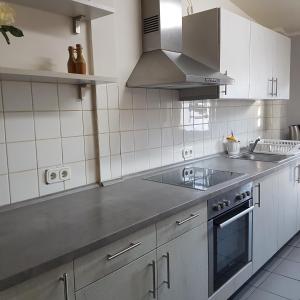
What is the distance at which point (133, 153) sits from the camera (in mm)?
2027

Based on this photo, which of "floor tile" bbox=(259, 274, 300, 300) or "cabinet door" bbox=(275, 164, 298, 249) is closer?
"floor tile" bbox=(259, 274, 300, 300)

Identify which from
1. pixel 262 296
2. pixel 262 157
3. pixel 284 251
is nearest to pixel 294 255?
pixel 284 251

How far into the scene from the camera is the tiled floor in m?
2.00

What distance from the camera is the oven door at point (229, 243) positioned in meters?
1.69

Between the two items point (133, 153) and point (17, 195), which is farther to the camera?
point (133, 153)

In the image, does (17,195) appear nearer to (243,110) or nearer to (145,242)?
(145,242)

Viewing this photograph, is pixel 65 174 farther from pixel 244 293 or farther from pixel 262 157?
pixel 262 157

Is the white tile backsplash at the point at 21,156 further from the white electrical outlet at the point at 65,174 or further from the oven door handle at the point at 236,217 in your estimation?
the oven door handle at the point at 236,217

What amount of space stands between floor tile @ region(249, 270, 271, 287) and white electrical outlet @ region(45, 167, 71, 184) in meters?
1.50

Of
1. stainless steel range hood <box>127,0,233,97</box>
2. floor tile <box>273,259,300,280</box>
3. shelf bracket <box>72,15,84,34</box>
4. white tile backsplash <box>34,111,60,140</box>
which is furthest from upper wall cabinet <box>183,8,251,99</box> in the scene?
floor tile <box>273,259,300,280</box>

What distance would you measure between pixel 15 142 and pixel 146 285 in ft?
2.93

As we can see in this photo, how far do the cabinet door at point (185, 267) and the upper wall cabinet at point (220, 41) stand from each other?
1.08 metres

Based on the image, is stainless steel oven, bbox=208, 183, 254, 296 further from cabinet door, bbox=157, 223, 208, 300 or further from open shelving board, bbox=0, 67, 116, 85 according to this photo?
open shelving board, bbox=0, 67, 116, 85

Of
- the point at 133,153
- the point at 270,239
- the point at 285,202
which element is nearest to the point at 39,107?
the point at 133,153
